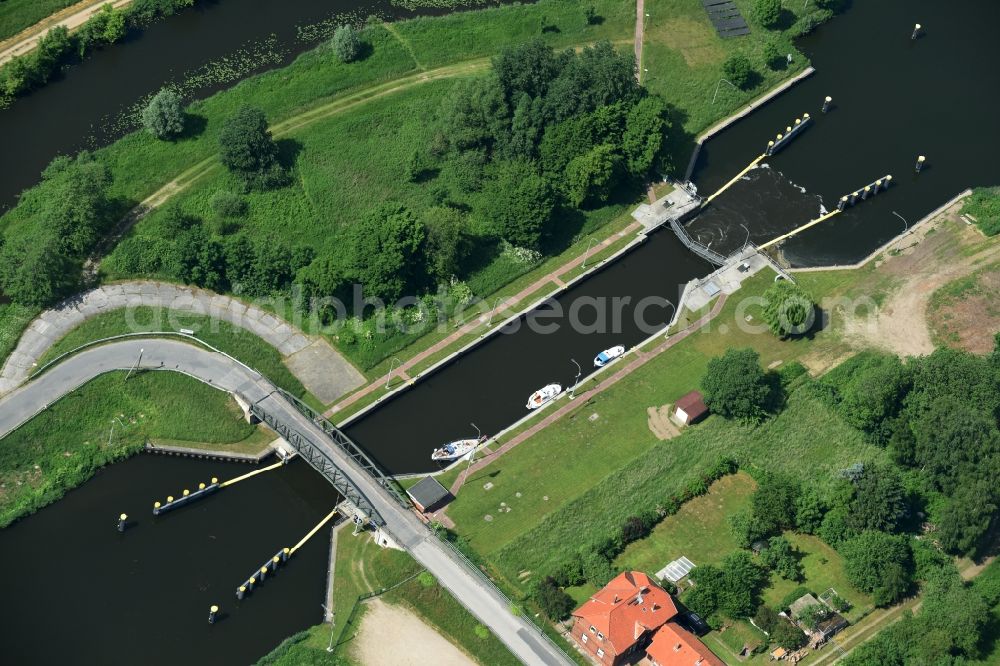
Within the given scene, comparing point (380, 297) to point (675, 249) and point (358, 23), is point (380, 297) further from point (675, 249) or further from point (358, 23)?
point (358, 23)

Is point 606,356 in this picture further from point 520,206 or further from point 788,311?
point 788,311

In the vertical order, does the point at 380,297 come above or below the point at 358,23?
below

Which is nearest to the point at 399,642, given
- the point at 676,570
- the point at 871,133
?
the point at 676,570

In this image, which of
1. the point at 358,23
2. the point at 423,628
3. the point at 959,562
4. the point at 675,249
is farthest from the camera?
the point at 358,23

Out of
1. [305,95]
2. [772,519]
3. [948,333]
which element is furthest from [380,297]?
[948,333]

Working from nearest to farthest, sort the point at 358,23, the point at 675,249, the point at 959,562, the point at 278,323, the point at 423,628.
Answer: the point at 423,628
the point at 959,562
the point at 278,323
the point at 675,249
the point at 358,23

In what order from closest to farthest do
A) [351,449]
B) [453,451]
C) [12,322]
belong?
[453,451] → [351,449] → [12,322]
